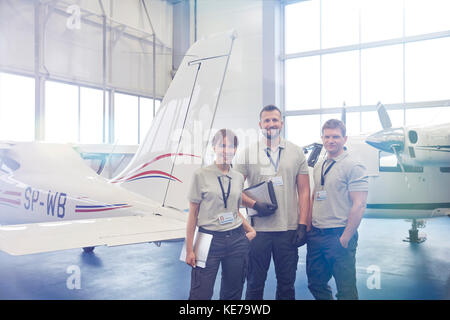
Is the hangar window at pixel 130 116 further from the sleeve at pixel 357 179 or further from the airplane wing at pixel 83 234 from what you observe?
the sleeve at pixel 357 179

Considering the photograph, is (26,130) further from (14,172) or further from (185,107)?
(185,107)

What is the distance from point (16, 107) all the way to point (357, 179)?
10.4 meters

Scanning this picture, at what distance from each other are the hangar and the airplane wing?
2 cm

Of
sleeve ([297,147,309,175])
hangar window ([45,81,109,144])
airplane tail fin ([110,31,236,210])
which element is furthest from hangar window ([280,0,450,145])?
sleeve ([297,147,309,175])

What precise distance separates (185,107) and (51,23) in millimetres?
9610

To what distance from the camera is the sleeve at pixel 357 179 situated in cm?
259

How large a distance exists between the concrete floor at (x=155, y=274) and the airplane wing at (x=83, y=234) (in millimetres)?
927

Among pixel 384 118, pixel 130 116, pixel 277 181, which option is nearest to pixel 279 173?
pixel 277 181

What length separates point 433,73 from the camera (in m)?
11.4

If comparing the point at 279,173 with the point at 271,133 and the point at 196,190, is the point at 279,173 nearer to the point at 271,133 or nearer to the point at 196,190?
the point at 271,133

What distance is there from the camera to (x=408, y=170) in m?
6.16

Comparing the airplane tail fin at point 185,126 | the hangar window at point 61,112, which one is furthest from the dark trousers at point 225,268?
the hangar window at point 61,112

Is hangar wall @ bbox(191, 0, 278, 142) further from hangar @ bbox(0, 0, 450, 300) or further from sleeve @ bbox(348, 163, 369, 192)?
sleeve @ bbox(348, 163, 369, 192)

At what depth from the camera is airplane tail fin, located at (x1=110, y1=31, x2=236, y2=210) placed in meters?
4.06
